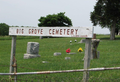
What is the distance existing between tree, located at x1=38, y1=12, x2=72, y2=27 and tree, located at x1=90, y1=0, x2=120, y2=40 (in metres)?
27.8

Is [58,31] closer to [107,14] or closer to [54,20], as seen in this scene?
[107,14]

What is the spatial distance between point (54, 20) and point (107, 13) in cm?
3241

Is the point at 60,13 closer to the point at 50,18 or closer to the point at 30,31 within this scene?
the point at 50,18

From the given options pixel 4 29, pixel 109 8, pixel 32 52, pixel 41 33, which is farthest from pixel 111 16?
pixel 4 29

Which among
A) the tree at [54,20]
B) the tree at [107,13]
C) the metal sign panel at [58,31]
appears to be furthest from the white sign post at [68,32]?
the tree at [54,20]

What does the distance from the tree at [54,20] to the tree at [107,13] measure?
27.8 m

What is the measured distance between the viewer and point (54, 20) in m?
62.7

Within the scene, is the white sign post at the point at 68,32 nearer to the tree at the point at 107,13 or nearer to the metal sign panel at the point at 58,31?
the metal sign panel at the point at 58,31

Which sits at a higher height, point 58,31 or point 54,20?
point 54,20

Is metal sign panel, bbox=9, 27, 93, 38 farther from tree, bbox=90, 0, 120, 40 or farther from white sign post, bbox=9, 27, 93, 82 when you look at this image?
tree, bbox=90, 0, 120, 40

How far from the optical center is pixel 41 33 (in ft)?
17.5

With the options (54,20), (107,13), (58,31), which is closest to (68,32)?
(58,31)

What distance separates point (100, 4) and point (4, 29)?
38.3 metres

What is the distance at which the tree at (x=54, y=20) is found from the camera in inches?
2478
